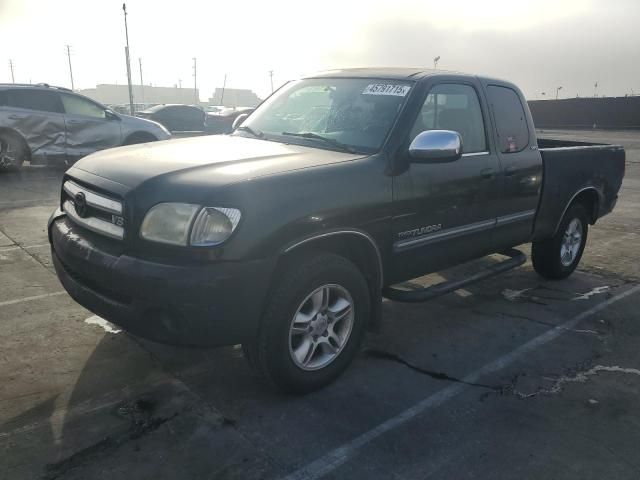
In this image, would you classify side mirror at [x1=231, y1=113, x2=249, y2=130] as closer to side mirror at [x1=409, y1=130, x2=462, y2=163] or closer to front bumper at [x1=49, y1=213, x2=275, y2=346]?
side mirror at [x1=409, y1=130, x2=462, y2=163]

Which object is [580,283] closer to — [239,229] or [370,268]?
[370,268]

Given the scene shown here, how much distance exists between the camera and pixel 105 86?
121812mm

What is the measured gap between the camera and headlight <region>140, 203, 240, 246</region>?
109 inches

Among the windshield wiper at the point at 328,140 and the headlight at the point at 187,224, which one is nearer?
the headlight at the point at 187,224

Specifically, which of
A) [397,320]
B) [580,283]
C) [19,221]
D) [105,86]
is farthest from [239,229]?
[105,86]

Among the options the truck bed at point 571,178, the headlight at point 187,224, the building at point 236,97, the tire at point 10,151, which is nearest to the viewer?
the headlight at point 187,224

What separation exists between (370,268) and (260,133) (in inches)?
57.5

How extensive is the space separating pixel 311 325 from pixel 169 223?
1027mm

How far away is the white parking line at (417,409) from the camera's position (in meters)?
2.67

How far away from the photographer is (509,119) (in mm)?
4719

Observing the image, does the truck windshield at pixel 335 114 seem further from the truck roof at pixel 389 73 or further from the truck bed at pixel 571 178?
→ the truck bed at pixel 571 178

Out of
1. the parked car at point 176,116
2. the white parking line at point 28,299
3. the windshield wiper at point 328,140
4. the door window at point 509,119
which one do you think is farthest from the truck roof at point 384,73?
the parked car at point 176,116

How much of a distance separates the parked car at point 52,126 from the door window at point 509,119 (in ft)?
31.3

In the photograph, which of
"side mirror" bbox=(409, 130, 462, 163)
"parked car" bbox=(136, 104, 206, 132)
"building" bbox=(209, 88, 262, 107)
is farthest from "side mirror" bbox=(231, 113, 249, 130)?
"building" bbox=(209, 88, 262, 107)
